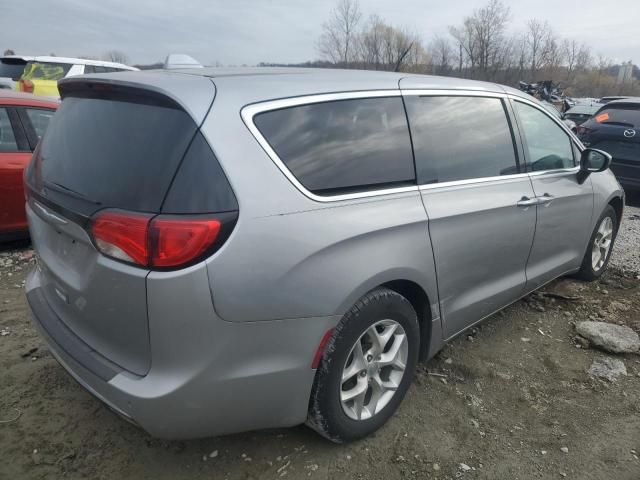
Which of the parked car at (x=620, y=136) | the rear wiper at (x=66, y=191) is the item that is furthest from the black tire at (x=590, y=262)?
the rear wiper at (x=66, y=191)

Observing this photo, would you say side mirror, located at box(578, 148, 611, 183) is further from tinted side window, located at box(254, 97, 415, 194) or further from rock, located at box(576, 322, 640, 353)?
tinted side window, located at box(254, 97, 415, 194)

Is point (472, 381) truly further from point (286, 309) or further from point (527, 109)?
point (527, 109)

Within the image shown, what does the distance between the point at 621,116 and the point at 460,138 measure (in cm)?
630

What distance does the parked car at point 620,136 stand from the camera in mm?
7366

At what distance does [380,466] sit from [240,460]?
0.65m

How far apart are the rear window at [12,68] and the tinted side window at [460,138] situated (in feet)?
37.7

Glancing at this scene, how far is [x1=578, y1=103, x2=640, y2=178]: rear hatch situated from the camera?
7.37 meters

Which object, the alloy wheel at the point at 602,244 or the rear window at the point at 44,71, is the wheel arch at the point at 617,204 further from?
the rear window at the point at 44,71

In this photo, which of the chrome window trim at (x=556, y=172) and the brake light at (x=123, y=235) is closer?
the brake light at (x=123, y=235)

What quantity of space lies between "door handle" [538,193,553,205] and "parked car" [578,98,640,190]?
497 centimetres

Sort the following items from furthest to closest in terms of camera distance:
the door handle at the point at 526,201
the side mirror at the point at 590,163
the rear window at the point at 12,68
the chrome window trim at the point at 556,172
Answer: the rear window at the point at 12,68 → the side mirror at the point at 590,163 → the chrome window trim at the point at 556,172 → the door handle at the point at 526,201

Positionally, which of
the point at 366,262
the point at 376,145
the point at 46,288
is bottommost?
the point at 46,288

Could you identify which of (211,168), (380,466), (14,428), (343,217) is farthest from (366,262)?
(14,428)

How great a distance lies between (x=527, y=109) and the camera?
11.4 feet
